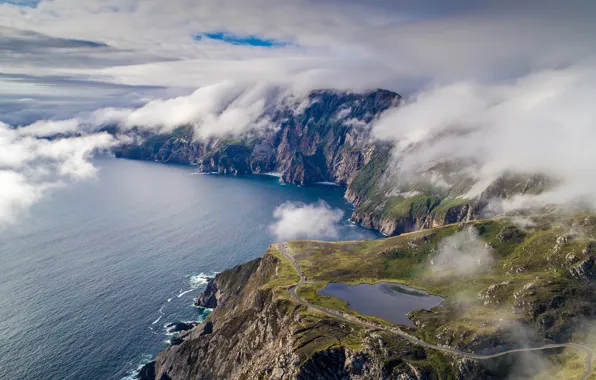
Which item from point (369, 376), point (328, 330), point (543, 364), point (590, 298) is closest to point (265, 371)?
point (328, 330)

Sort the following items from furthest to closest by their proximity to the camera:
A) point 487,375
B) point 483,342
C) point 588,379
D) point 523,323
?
point 523,323 → point 483,342 → point 487,375 → point 588,379

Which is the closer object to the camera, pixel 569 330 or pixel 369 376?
pixel 369 376

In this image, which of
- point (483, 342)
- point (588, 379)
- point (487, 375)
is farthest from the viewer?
point (483, 342)

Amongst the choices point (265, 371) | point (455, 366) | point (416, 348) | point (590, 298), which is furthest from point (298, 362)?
point (590, 298)

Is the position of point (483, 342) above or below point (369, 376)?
above

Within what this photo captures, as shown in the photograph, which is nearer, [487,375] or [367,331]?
[487,375]

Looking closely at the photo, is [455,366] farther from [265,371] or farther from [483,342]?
[265,371]

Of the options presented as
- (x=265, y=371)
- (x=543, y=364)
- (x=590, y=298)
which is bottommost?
(x=265, y=371)

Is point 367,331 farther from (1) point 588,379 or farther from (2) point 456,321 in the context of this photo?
(1) point 588,379

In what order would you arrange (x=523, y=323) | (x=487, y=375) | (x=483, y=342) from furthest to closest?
(x=523, y=323)
(x=483, y=342)
(x=487, y=375)
